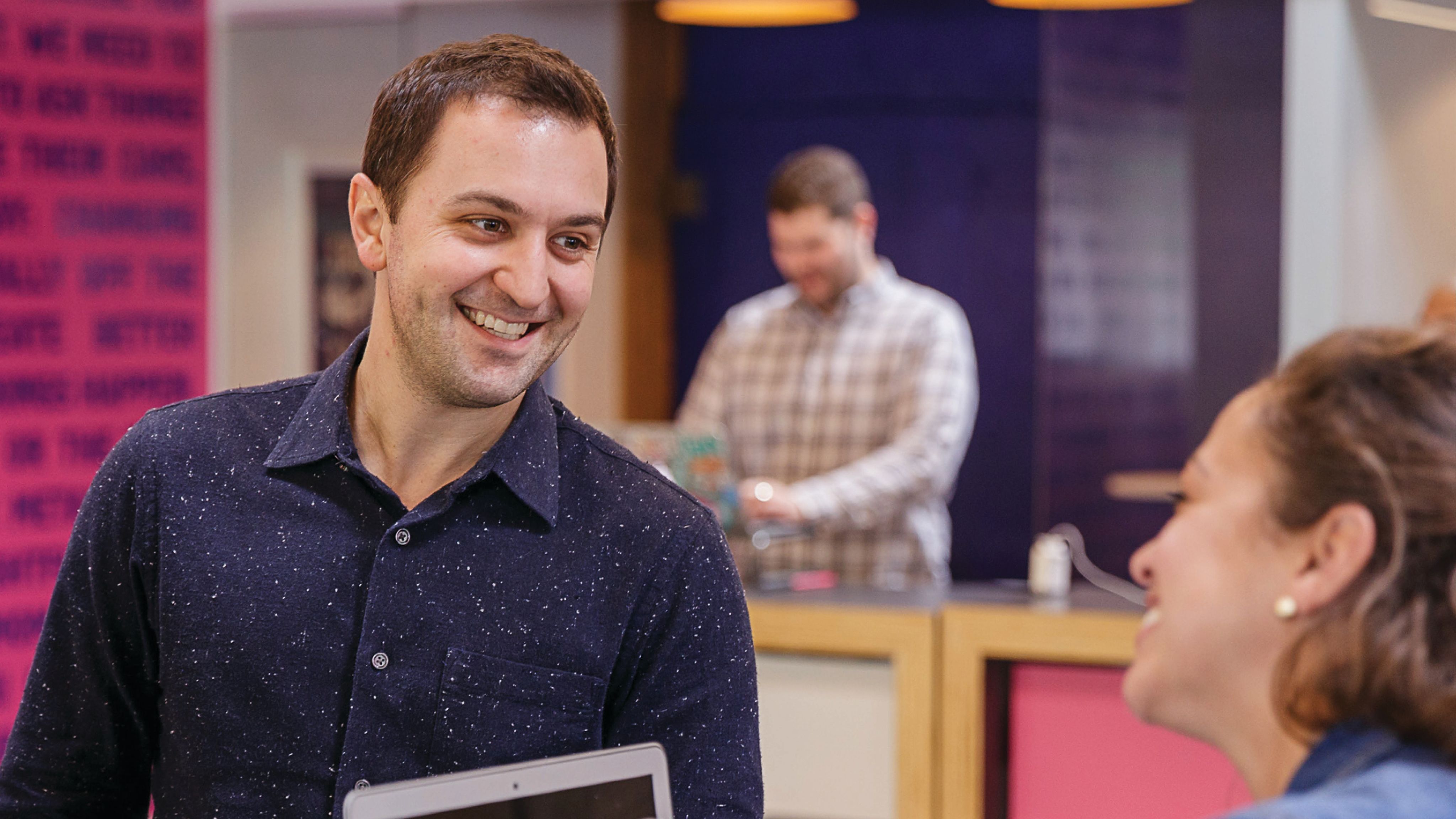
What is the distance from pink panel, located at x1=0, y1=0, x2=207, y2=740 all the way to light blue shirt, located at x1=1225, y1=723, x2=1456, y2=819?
3.30m

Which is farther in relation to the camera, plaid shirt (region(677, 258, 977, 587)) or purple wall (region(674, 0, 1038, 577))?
purple wall (region(674, 0, 1038, 577))

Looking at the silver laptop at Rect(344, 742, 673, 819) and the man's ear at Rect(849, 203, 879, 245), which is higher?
the man's ear at Rect(849, 203, 879, 245)

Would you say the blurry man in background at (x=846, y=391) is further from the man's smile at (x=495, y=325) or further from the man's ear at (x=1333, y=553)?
the man's ear at (x=1333, y=553)

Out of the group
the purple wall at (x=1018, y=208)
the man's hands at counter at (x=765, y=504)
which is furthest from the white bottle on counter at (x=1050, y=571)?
the purple wall at (x=1018, y=208)

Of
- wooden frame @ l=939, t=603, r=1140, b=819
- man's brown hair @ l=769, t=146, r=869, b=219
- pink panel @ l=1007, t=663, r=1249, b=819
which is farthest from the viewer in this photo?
man's brown hair @ l=769, t=146, r=869, b=219

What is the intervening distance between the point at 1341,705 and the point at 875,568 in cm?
283

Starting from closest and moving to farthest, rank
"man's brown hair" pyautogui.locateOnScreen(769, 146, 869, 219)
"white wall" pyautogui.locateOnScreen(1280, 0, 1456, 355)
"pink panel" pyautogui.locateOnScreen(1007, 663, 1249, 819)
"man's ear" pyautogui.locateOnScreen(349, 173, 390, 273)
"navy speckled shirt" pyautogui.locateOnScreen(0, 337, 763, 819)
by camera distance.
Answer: "navy speckled shirt" pyautogui.locateOnScreen(0, 337, 763, 819), "man's ear" pyautogui.locateOnScreen(349, 173, 390, 273), "pink panel" pyautogui.locateOnScreen(1007, 663, 1249, 819), "white wall" pyautogui.locateOnScreen(1280, 0, 1456, 355), "man's brown hair" pyautogui.locateOnScreen(769, 146, 869, 219)

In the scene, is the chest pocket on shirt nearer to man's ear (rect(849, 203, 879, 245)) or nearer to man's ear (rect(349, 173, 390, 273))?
man's ear (rect(349, 173, 390, 273))

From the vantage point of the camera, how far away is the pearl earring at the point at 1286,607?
1009mm

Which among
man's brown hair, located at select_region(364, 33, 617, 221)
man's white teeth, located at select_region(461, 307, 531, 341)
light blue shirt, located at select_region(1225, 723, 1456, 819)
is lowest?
light blue shirt, located at select_region(1225, 723, 1456, 819)

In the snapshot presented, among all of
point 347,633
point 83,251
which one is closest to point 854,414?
point 83,251

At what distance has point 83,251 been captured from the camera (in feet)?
12.4

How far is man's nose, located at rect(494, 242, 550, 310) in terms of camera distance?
1.33 meters

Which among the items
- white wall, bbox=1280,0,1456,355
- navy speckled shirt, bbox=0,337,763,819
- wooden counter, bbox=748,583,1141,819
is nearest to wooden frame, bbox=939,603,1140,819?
wooden counter, bbox=748,583,1141,819
